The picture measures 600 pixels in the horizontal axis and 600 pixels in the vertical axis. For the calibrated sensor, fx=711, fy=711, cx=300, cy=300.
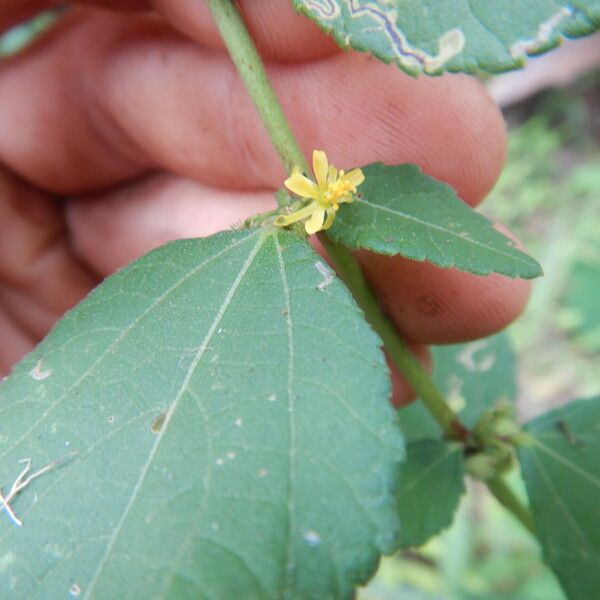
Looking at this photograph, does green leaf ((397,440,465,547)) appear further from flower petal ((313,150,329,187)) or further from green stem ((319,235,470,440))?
flower petal ((313,150,329,187))

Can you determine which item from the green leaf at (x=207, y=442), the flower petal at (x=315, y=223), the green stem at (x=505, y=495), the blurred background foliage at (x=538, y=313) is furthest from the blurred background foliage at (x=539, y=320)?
the green leaf at (x=207, y=442)

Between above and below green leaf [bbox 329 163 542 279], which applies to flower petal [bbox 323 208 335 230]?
above

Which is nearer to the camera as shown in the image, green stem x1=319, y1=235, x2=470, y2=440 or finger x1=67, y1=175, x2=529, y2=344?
green stem x1=319, y1=235, x2=470, y2=440

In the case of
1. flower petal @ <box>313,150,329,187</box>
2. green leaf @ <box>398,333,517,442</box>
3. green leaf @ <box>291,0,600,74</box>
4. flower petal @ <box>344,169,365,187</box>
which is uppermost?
green leaf @ <box>291,0,600,74</box>

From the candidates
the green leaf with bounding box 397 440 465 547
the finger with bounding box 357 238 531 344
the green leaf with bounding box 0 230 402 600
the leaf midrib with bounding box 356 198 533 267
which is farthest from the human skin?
the green leaf with bounding box 0 230 402 600

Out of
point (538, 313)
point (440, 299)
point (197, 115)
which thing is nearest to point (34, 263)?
point (197, 115)

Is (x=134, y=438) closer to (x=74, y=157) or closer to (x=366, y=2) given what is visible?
(x=366, y=2)

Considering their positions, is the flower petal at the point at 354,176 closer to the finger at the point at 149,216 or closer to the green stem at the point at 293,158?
the green stem at the point at 293,158
